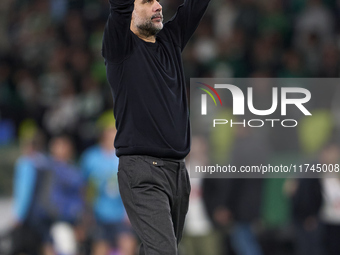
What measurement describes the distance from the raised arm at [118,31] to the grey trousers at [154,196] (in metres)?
0.62

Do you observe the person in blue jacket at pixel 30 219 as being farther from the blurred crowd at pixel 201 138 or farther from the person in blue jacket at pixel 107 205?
the person in blue jacket at pixel 107 205

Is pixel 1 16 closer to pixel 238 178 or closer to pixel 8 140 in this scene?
pixel 8 140

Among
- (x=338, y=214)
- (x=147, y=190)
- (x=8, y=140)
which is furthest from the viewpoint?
(x=8, y=140)

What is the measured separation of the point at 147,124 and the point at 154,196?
43 cm

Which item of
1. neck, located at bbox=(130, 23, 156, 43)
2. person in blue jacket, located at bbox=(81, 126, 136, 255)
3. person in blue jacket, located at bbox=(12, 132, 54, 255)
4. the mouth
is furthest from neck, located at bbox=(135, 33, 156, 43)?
person in blue jacket, located at bbox=(12, 132, 54, 255)

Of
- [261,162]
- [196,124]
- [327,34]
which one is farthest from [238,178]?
[327,34]

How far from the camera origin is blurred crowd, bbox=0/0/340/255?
7199 mm

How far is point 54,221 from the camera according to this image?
7.36 meters

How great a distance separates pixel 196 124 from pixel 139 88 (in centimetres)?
409

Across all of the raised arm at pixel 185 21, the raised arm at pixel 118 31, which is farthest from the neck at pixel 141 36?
the raised arm at pixel 185 21

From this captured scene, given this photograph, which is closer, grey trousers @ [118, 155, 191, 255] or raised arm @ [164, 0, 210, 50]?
grey trousers @ [118, 155, 191, 255]

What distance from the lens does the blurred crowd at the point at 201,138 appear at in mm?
7199

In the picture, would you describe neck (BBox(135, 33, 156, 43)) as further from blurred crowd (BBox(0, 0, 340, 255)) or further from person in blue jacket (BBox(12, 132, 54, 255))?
person in blue jacket (BBox(12, 132, 54, 255))

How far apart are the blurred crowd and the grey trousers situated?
11.0ft
